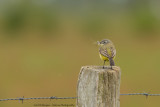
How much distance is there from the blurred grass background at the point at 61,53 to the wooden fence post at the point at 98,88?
11.4 ft

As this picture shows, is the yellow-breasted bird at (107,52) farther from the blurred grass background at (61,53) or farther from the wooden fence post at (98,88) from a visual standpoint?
the wooden fence post at (98,88)

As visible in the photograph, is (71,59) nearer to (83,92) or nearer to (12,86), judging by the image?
(12,86)

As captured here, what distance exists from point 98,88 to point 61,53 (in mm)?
17507

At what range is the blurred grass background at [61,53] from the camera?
13406mm

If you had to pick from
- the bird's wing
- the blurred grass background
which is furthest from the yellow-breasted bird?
the blurred grass background

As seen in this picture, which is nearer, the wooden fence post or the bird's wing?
the wooden fence post

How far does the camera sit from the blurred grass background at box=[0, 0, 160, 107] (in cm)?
1341

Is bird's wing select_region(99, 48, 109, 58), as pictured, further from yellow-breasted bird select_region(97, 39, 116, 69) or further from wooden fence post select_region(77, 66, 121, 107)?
wooden fence post select_region(77, 66, 121, 107)

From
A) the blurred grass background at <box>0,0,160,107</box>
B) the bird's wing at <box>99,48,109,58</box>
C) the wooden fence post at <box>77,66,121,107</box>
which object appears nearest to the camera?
the wooden fence post at <box>77,66,121,107</box>

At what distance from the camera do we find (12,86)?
45.2 feet

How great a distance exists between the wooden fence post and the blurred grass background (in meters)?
3.46

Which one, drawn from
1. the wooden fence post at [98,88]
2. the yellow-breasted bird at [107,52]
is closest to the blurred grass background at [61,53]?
the yellow-breasted bird at [107,52]

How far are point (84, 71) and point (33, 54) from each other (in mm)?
17117

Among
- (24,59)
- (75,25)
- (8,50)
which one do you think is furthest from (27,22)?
(24,59)
